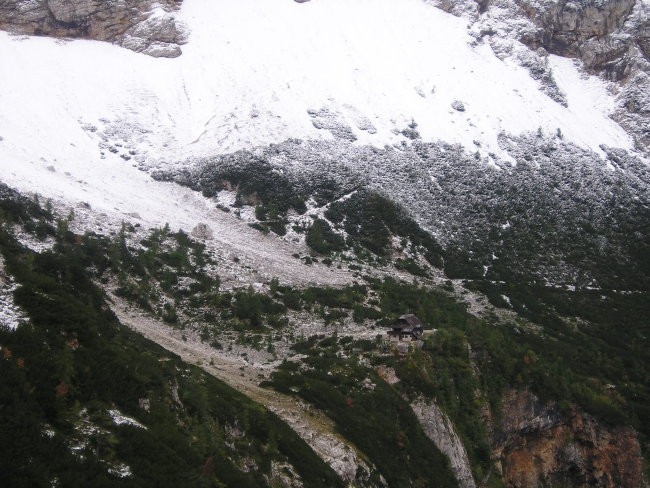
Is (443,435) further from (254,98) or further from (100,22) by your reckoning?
(100,22)

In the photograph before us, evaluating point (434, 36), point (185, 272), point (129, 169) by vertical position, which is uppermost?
point (434, 36)

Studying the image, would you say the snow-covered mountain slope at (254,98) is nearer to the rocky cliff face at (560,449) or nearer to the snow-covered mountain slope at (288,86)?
the snow-covered mountain slope at (288,86)

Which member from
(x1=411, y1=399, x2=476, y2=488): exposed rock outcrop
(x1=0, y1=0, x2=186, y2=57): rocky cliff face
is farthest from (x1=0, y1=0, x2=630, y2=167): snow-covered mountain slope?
(x1=411, y1=399, x2=476, y2=488): exposed rock outcrop

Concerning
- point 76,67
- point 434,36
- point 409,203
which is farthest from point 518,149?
point 76,67

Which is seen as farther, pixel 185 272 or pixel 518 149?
A: pixel 518 149

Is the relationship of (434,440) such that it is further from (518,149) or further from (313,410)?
(518,149)

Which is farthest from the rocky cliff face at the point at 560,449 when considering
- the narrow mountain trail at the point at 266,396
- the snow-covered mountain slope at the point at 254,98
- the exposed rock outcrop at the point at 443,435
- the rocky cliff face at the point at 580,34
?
the rocky cliff face at the point at 580,34

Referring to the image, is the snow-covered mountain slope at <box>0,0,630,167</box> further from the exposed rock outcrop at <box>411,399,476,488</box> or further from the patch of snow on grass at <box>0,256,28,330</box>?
the patch of snow on grass at <box>0,256,28,330</box>
